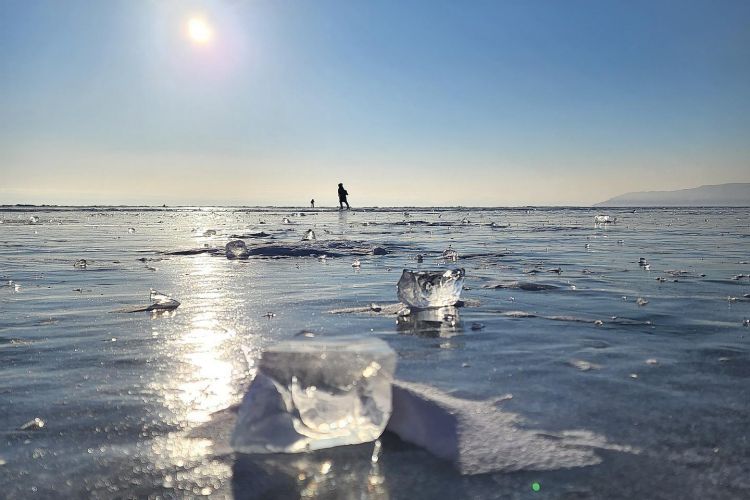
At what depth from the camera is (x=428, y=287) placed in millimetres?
4285

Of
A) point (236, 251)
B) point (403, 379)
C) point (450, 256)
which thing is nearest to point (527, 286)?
point (450, 256)

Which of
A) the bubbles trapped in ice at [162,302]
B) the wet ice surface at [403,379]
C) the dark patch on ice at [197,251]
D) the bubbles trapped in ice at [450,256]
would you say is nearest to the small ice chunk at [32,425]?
the wet ice surface at [403,379]

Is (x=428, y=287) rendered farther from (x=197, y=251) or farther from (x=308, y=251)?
(x=197, y=251)

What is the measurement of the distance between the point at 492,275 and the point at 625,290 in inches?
63.2

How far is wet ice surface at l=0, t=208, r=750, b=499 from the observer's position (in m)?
1.54

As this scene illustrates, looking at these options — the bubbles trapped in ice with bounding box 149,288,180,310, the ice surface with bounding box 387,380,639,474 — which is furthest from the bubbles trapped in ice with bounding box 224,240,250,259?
the ice surface with bounding box 387,380,639,474

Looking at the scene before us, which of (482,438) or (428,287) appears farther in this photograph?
(428,287)

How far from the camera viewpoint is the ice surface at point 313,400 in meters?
1.74

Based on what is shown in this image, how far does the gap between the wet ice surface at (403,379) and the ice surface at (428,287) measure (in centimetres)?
15

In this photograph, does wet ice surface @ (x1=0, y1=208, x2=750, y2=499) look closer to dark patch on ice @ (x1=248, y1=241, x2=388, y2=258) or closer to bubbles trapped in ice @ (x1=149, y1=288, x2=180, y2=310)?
bubbles trapped in ice @ (x1=149, y1=288, x2=180, y2=310)

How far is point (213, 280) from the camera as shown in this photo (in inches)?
237

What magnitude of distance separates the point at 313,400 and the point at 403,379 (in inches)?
28.6

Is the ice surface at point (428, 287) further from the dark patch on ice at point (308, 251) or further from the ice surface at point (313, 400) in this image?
the dark patch on ice at point (308, 251)

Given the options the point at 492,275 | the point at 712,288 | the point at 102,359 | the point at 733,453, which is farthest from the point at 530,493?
the point at 492,275
